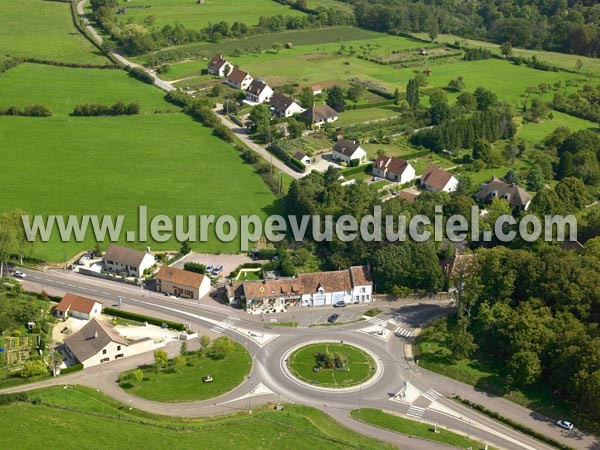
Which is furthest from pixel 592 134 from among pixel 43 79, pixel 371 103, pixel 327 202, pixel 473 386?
pixel 43 79

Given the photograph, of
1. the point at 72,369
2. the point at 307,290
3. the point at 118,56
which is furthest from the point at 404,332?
the point at 118,56

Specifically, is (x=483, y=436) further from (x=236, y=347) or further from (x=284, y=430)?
(x=236, y=347)

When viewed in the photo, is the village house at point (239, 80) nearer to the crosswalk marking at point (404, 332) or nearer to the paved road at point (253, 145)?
the paved road at point (253, 145)

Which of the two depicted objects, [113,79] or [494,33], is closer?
[113,79]

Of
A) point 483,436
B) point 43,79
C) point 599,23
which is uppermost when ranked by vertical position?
point 599,23

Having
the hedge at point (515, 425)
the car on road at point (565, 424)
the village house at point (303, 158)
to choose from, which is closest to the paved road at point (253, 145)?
the village house at point (303, 158)

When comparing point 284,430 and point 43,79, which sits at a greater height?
point 43,79

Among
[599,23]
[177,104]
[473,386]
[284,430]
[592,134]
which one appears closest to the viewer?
[284,430]

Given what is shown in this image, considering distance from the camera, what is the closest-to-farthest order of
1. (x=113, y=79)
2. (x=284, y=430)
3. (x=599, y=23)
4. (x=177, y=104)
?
(x=284, y=430) → (x=177, y=104) → (x=113, y=79) → (x=599, y=23)
